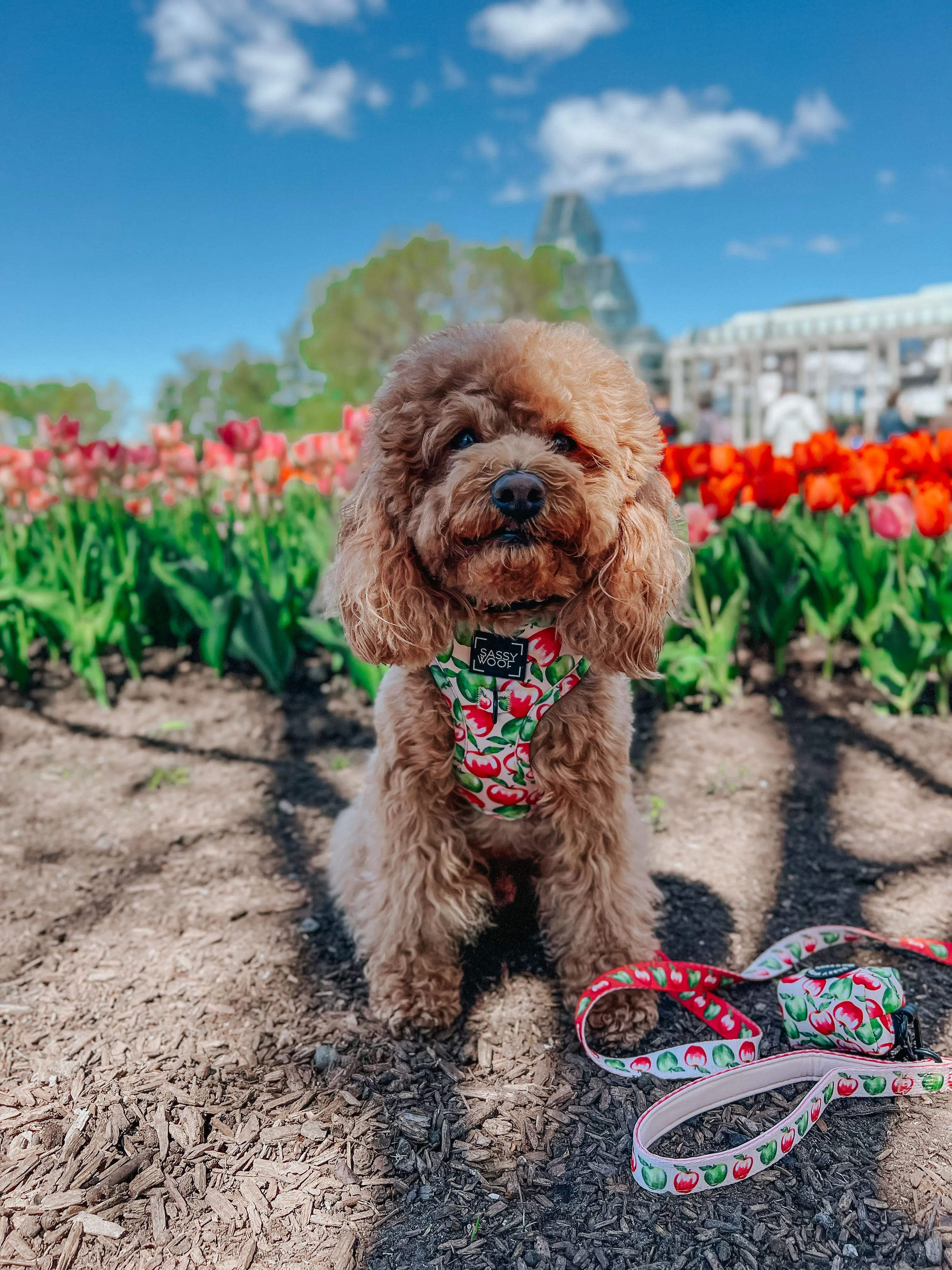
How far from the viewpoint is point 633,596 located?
71.1 inches

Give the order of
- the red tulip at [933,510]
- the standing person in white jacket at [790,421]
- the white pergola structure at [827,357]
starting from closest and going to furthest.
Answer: the red tulip at [933,510] < the standing person in white jacket at [790,421] < the white pergola structure at [827,357]

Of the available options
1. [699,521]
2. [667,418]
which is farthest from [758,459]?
[667,418]

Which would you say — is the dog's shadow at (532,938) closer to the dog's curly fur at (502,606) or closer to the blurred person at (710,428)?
the dog's curly fur at (502,606)

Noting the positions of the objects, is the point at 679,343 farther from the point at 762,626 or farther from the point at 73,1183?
the point at 73,1183

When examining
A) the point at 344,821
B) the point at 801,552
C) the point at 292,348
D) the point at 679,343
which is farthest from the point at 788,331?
the point at 344,821

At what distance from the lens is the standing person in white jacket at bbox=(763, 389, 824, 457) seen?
869cm

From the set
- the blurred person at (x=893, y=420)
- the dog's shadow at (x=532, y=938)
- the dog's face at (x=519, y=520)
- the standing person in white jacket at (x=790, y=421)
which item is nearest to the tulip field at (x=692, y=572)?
the dog's shadow at (x=532, y=938)

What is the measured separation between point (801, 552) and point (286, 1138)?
3.24 meters

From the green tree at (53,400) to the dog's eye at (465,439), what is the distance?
29.0 meters

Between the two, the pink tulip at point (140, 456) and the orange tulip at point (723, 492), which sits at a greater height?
the pink tulip at point (140, 456)

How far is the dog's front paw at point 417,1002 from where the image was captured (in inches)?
82.4

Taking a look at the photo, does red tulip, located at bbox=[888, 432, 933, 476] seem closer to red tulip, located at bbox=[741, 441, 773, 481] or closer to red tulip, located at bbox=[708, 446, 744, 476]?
red tulip, located at bbox=[741, 441, 773, 481]

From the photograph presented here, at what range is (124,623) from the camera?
419 centimetres

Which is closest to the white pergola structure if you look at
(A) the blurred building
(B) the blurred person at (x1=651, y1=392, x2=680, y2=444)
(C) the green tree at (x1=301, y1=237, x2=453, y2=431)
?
(A) the blurred building
